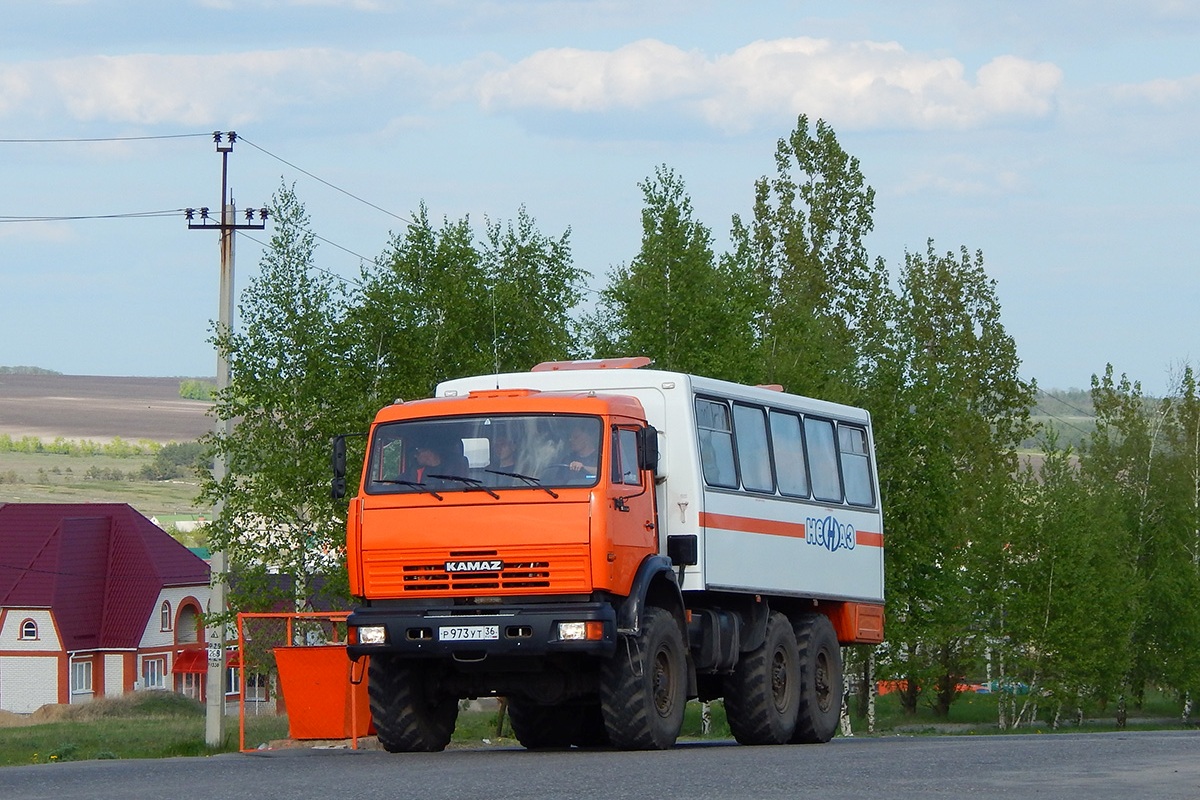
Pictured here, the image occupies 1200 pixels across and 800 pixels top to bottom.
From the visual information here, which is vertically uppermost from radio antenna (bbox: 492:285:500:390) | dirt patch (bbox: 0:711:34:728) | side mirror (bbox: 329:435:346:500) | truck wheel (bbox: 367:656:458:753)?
radio antenna (bbox: 492:285:500:390)

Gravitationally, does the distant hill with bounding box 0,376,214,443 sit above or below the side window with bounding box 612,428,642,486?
above

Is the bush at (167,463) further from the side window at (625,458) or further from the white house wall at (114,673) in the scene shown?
the side window at (625,458)

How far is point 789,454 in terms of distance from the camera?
20000 mm

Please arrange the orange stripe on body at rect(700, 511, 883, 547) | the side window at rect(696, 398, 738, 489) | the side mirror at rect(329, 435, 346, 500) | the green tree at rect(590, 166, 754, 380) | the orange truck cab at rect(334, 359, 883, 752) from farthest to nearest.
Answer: the green tree at rect(590, 166, 754, 380), the side window at rect(696, 398, 738, 489), the orange stripe on body at rect(700, 511, 883, 547), the side mirror at rect(329, 435, 346, 500), the orange truck cab at rect(334, 359, 883, 752)

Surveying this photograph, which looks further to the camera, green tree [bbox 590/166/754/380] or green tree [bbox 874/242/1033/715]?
Result: green tree [bbox 874/242/1033/715]

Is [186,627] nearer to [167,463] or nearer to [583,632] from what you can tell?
[583,632]

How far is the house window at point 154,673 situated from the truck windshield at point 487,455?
206 ft

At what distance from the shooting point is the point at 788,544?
19.5m

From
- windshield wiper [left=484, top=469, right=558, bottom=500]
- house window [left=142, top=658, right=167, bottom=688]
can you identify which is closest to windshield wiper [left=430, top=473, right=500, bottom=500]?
windshield wiper [left=484, top=469, right=558, bottom=500]

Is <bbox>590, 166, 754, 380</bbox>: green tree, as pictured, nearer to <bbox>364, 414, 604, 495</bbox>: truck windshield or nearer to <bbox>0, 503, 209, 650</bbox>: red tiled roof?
<bbox>364, 414, 604, 495</bbox>: truck windshield

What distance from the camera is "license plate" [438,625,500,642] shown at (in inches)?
610

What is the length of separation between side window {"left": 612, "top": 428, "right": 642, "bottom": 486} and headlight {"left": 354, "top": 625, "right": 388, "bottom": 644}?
239cm

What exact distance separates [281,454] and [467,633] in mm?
17623

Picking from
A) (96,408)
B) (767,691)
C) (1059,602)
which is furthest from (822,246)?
(96,408)
